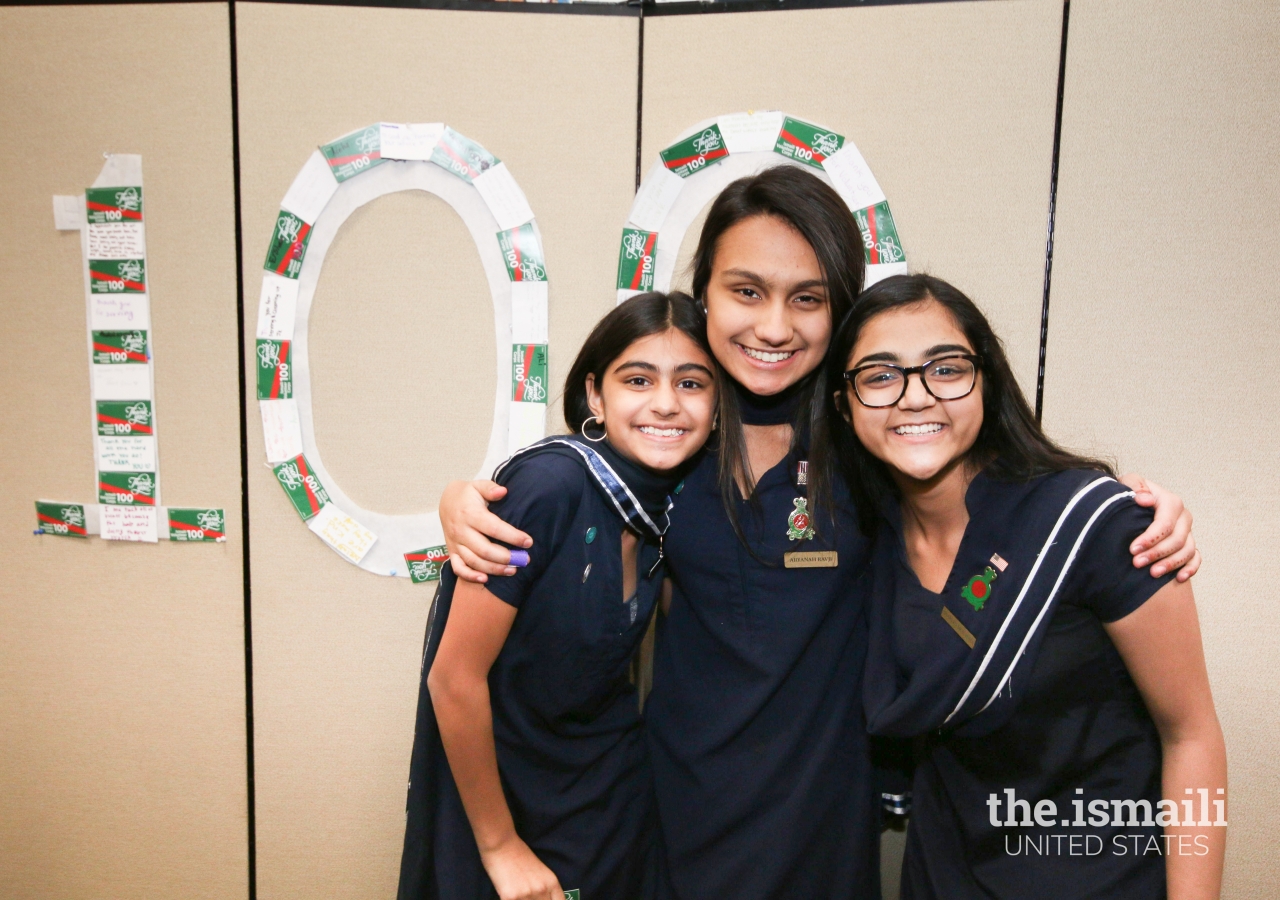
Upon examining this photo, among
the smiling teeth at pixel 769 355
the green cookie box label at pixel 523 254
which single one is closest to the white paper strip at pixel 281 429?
the green cookie box label at pixel 523 254

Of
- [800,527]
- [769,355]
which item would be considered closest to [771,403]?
[769,355]

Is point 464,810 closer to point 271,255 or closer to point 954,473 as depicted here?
point 954,473

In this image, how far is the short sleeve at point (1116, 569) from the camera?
98cm

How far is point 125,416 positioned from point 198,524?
12.3 inches

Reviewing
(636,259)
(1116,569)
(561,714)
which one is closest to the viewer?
(1116,569)

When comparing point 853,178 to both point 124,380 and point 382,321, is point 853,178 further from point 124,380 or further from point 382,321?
point 124,380

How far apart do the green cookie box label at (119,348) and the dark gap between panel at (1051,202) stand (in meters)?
2.05

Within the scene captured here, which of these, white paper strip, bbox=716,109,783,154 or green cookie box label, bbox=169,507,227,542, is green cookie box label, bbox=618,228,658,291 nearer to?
white paper strip, bbox=716,109,783,154

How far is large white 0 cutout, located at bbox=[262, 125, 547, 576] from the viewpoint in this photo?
5.09 ft

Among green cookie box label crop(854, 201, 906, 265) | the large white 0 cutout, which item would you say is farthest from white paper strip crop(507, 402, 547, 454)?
green cookie box label crop(854, 201, 906, 265)

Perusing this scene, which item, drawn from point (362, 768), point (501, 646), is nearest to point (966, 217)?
point (501, 646)

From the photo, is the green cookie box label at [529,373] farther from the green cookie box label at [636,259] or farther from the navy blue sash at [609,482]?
the navy blue sash at [609,482]

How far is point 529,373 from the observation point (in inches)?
62.5

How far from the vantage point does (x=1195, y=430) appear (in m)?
1.46
